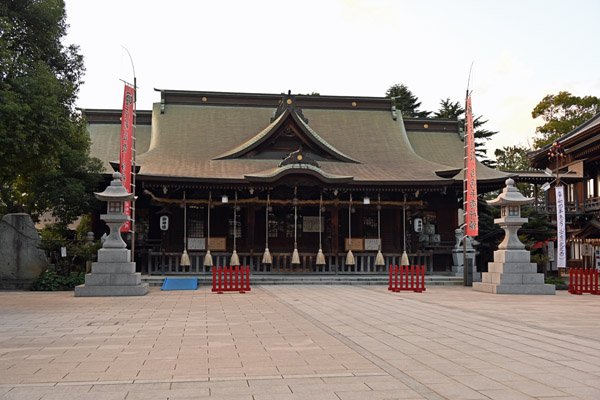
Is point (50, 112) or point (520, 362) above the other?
point (50, 112)

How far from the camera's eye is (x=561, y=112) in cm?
4350

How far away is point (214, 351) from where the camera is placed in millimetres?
7086

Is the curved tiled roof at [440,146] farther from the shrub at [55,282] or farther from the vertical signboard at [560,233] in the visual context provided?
the shrub at [55,282]

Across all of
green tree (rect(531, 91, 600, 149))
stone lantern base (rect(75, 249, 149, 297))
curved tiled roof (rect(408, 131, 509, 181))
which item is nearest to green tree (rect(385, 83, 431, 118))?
green tree (rect(531, 91, 600, 149))

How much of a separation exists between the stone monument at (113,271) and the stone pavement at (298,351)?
83.2 inches

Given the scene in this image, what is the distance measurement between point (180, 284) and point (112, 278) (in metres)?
3.04

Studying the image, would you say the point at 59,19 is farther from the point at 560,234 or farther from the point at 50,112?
the point at 560,234

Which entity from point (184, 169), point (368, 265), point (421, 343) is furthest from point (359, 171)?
point (421, 343)

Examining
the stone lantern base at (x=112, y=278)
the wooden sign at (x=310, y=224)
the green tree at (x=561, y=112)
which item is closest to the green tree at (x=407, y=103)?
the green tree at (x=561, y=112)

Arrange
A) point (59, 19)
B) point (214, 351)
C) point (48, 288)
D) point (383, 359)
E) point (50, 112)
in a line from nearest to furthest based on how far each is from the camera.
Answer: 1. point (383, 359)
2. point (214, 351)
3. point (50, 112)
4. point (59, 19)
5. point (48, 288)

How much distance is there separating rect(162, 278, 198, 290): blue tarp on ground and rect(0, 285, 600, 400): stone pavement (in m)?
4.55

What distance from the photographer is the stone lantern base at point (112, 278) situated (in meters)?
15.1

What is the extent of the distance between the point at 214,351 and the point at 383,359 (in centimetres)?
224

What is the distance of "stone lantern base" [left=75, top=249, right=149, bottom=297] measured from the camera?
49.5 ft
